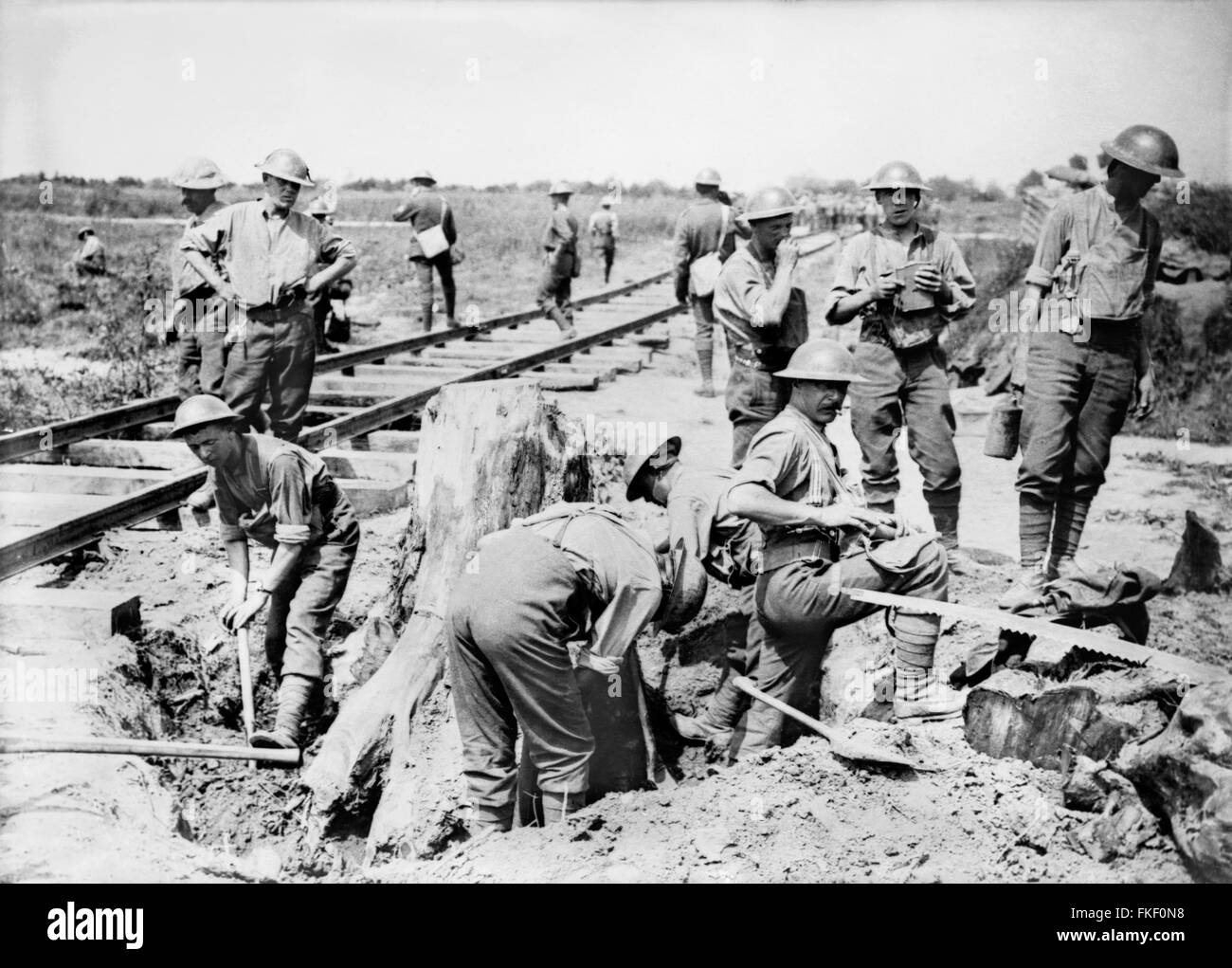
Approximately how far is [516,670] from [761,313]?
107 inches

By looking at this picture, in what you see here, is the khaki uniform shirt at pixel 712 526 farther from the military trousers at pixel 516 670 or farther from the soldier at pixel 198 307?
the soldier at pixel 198 307

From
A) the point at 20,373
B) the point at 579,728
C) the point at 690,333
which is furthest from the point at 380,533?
the point at 690,333

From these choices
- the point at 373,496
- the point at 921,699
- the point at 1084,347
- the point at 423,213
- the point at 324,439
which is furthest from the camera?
the point at 423,213

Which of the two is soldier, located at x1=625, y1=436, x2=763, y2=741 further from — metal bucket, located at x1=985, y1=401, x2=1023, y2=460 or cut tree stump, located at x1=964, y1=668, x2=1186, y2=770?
metal bucket, located at x1=985, y1=401, x2=1023, y2=460

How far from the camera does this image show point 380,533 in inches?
278

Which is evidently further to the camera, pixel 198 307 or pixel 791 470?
pixel 198 307

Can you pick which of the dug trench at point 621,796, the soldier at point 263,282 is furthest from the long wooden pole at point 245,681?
the soldier at point 263,282

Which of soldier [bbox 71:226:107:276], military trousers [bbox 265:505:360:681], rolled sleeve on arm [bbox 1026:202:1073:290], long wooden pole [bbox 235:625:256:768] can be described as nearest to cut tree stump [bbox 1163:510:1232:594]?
rolled sleeve on arm [bbox 1026:202:1073:290]

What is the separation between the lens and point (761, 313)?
6352 mm

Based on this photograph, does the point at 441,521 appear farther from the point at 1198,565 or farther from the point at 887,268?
the point at 1198,565

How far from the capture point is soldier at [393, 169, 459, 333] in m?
13.4

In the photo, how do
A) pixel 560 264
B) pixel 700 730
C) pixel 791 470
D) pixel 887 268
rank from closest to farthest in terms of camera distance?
pixel 791 470, pixel 700 730, pixel 887 268, pixel 560 264

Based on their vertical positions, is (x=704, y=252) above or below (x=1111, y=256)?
above

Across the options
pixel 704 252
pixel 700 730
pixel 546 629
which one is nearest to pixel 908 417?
pixel 700 730
